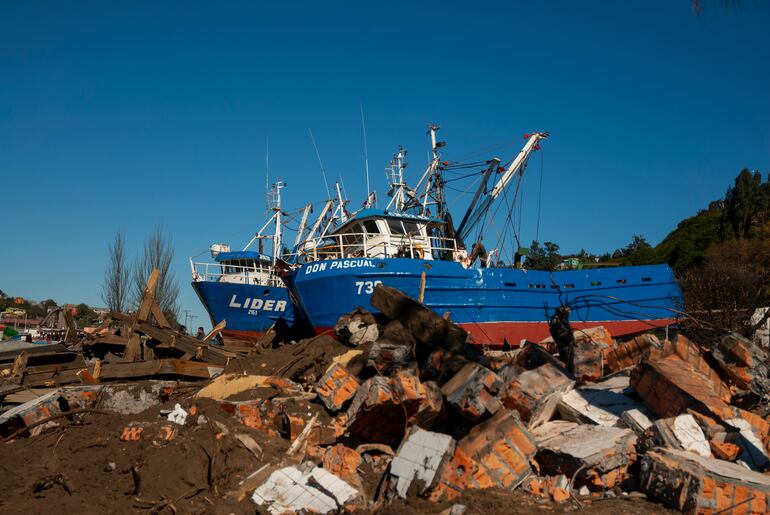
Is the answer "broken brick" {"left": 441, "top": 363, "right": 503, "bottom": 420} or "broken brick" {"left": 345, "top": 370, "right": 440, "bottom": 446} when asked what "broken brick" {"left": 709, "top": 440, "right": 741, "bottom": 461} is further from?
"broken brick" {"left": 345, "top": 370, "right": 440, "bottom": 446}

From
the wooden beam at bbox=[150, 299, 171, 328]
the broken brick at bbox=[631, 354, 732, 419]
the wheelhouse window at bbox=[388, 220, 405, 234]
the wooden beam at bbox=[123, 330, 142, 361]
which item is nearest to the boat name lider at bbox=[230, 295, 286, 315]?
the wheelhouse window at bbox=[388, 220, 405, 234]

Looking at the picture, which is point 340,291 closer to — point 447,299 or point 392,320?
point 447,299

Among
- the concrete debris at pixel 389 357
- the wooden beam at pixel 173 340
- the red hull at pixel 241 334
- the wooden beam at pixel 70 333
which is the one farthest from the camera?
the red hull at pixel 241 334

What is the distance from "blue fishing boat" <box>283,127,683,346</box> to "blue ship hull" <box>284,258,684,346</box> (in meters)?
0.03

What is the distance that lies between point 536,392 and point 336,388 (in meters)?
2.41

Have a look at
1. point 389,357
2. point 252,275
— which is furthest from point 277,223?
point 389,357

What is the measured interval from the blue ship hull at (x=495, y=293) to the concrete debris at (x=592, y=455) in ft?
25.6

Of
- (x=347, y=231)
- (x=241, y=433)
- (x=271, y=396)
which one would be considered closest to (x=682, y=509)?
(x=241, y=433)

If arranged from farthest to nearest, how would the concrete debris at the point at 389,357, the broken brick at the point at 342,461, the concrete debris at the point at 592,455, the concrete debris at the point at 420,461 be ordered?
the concrete debris at the point at 389,357, the broken brick at the point at 342,461, the concrete debris at the point at 592,455, the concrete debris at the point at 420,461

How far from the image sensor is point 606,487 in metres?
4.91

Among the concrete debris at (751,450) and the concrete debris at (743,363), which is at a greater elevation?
the concrete debris at (743,363)

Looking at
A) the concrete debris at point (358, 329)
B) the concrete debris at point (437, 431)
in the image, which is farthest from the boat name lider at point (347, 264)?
the concrete debris at point (437, 431)

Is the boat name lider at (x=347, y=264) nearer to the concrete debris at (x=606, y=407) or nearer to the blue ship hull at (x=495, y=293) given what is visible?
the blue ship hull at (x=495, y=293)

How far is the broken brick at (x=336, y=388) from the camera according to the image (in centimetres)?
652
